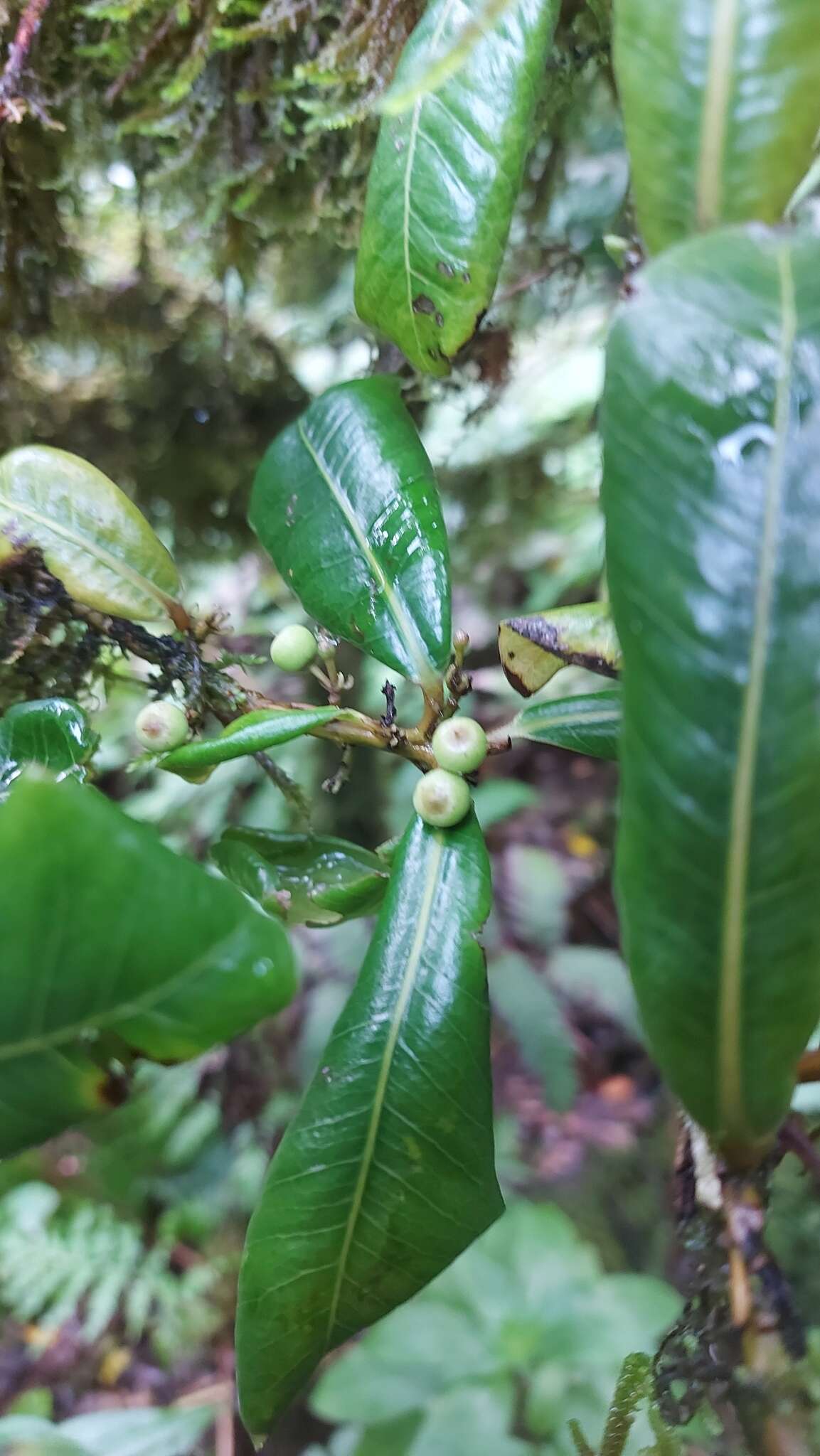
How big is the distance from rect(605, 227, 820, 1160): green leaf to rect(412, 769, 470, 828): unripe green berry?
0.60 feet

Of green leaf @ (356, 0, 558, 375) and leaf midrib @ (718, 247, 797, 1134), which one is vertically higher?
green leaf @ (356, 0, 558, 375)

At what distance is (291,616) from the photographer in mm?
2039

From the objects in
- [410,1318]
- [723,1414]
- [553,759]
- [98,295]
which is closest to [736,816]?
[723,1414]

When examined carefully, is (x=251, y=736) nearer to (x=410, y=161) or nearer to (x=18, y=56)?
(x=410, y=161)

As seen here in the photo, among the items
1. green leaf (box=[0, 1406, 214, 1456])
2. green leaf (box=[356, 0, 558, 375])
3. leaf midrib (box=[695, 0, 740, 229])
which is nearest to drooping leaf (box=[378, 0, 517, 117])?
green leaf (box=[356, 0, 558, 375])

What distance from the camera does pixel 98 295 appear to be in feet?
4.23

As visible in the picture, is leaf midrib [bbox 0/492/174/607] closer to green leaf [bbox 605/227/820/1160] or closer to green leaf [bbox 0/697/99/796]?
green leaf [bbox 0/697/99/796]

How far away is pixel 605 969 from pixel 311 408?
67.2 inches

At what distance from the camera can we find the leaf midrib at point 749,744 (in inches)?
14.8

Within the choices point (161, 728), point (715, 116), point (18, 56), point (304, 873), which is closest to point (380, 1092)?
point (304, 873)

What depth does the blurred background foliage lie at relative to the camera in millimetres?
943

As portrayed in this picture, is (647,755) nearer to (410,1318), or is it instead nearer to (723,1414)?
(723,1414)

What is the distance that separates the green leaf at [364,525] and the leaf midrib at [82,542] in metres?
0.12

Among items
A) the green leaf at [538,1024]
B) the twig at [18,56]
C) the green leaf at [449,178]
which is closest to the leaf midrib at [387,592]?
the green leaf at [449,178]
